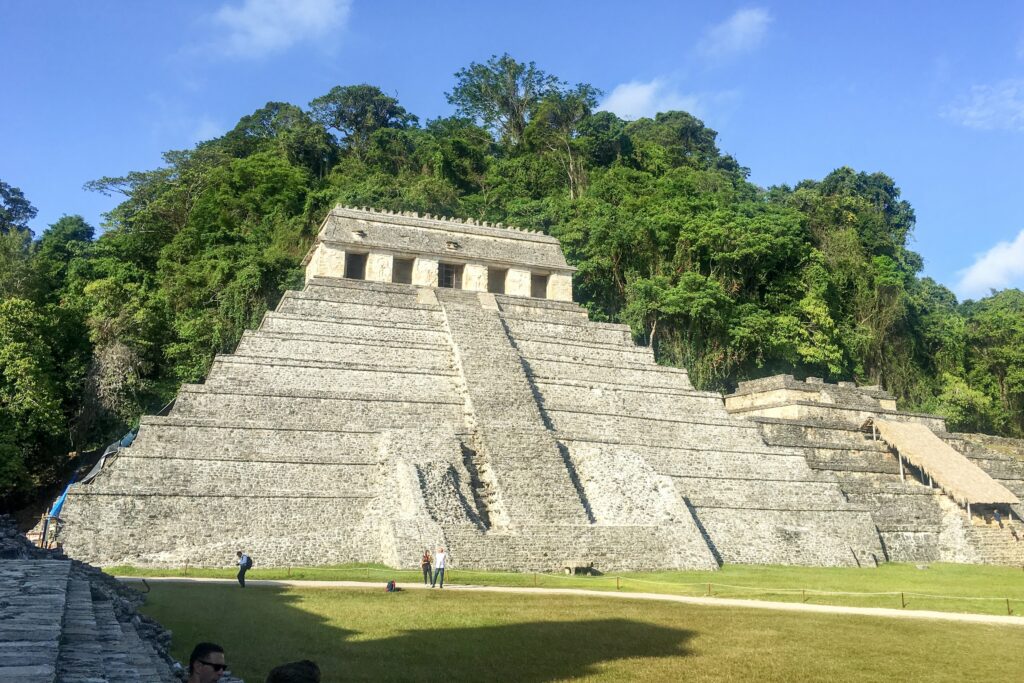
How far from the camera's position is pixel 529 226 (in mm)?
48656

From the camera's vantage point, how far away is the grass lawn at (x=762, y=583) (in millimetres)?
17031

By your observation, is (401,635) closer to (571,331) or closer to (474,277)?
(571,331)

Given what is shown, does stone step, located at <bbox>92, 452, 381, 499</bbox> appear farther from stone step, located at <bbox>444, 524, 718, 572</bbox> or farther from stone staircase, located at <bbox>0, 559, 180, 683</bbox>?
stone staircase, located at <bbox>0, 559, 180, 683</bbox>

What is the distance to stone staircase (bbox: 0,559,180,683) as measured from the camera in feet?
15.5

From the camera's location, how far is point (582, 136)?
62094 mm

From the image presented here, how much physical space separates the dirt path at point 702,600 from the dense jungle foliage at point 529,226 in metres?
16.4

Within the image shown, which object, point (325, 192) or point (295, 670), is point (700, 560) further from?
point (325, 192)

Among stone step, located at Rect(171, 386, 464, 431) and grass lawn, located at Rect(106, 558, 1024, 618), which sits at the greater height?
stone step, located at Rect(171, 386, 464, 431)

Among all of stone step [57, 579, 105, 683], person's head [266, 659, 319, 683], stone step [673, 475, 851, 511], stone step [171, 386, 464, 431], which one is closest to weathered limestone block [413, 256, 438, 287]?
stone step [171, 386, 464, 431]

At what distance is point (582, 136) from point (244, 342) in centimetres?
3929

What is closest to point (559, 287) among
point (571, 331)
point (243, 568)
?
point (571, 331)

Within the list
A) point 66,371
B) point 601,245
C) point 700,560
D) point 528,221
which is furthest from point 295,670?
point 528,221

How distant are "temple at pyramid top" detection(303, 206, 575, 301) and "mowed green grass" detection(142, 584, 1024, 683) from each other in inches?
877

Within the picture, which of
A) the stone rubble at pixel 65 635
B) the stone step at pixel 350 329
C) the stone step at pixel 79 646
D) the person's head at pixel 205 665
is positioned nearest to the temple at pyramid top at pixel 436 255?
the stone step at pixel 350 329
